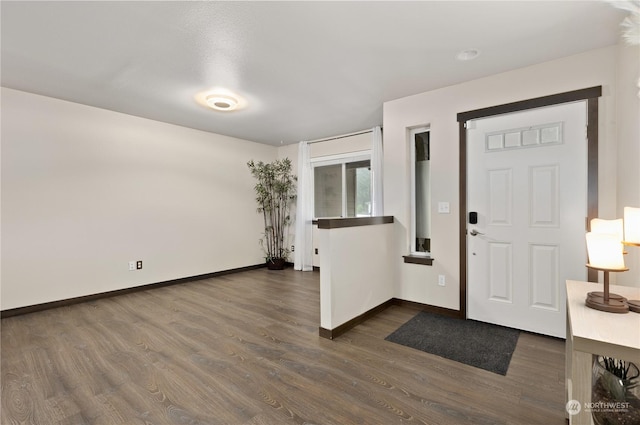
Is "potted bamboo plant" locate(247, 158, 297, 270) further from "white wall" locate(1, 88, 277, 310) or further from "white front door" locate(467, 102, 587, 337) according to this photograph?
"white front door" locate(467, 102, 587, 337)

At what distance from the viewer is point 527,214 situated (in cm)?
276

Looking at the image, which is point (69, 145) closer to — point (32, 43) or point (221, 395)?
point (32, 43)

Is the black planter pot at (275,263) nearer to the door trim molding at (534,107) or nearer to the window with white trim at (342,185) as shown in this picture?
the window with white trim at (342,185)

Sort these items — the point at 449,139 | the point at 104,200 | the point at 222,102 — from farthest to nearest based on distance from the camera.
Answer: the point at 104,200 < the point at 222,102 < the point at 449,139

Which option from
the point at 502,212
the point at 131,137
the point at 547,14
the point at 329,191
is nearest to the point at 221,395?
the point at 502,212

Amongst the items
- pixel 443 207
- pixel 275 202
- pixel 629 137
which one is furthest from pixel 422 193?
pixel 275 202

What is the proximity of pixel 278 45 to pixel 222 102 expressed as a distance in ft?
4.72

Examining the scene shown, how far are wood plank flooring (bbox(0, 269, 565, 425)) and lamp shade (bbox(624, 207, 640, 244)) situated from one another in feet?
3.56

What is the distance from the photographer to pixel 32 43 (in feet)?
7.71

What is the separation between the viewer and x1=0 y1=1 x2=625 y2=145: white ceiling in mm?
1979

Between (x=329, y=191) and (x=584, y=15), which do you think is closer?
(x=584, y=15)

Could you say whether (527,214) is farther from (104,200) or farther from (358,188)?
(104,200)

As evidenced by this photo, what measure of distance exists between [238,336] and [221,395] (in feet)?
2.82

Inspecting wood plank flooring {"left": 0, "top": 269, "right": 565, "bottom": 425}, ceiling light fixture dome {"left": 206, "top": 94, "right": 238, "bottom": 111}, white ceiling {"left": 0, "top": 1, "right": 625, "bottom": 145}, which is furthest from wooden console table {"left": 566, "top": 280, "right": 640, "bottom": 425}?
ceiling light fixture dome {"left": 206, "top": 94, "right": 238, "bottom": 111}
